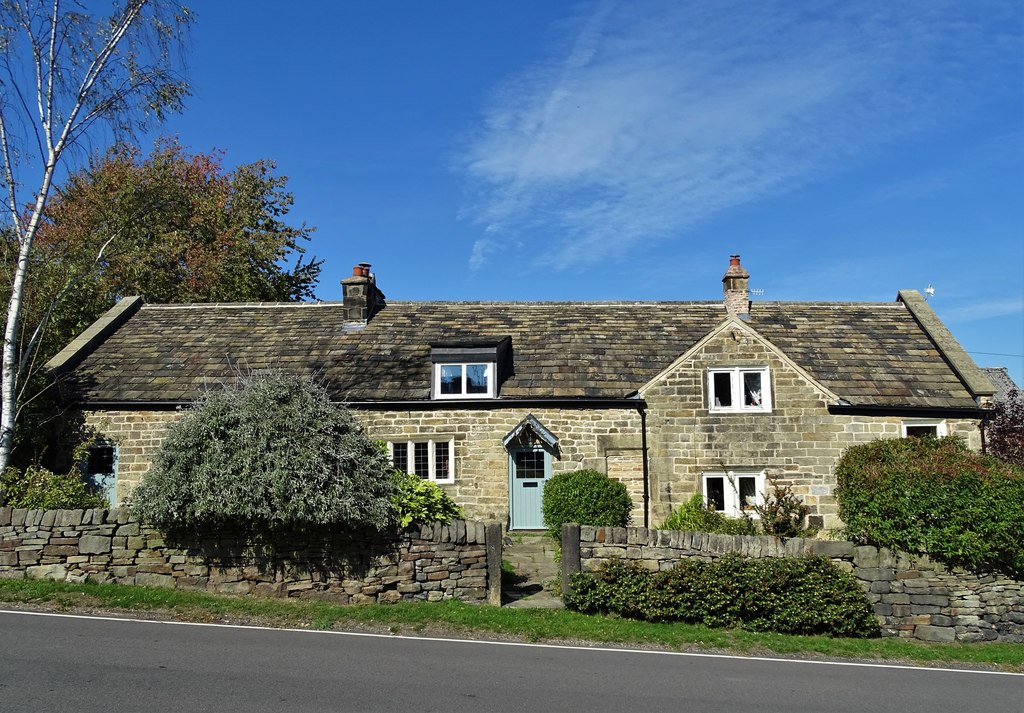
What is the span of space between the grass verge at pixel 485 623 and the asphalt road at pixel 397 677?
59cm

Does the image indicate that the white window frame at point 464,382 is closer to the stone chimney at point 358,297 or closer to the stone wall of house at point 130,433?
the stone chimney at point 358,297

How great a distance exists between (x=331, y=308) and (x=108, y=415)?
8036 mm

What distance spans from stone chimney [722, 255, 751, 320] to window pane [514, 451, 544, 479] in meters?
8.87

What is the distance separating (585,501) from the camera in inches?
749

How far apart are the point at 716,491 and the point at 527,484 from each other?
5.29 metres

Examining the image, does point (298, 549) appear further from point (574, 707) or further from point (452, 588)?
point (574, 707)

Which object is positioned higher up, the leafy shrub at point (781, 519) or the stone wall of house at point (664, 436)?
the stone wall of house at point (664, 436)

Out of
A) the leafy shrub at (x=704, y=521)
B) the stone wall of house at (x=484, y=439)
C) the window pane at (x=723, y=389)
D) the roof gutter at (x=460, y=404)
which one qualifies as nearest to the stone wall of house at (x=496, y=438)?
the stone wall of house at (x=484, y=439)

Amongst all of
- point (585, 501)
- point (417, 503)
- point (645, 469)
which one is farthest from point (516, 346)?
point (417, 503)

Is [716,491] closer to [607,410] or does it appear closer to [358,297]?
[607,410]

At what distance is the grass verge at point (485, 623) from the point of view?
36.3 feet

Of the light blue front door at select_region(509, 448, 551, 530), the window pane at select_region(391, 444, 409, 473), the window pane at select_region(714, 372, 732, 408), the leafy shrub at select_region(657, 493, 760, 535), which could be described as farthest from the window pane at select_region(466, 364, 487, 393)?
the window pane at select_region(714, 372, 732, 408)

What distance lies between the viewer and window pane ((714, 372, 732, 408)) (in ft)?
67.8

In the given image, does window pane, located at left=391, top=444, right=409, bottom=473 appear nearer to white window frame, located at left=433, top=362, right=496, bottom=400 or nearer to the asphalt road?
white window frame, located at left=433, top=362, right=496, bottom=400
